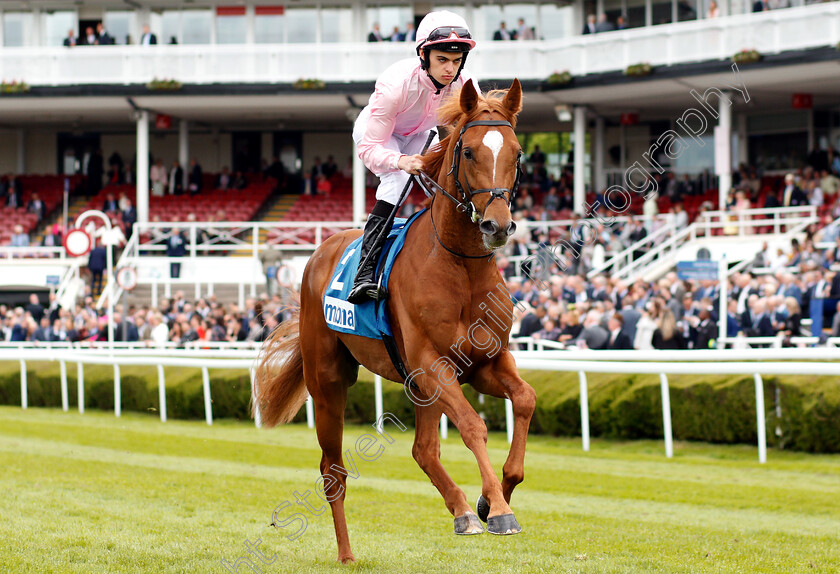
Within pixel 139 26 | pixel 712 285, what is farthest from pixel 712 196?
pixel 139 26

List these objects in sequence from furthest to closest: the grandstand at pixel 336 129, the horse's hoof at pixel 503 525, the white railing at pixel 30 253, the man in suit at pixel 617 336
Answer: the white railing at pixel 30 253
the grandstand at pixel 336 129
the man in suit at pixel 617 336
the horse's hoof at pixel 503 525

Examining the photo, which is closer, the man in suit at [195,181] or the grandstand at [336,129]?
the grandstand at [336,129]

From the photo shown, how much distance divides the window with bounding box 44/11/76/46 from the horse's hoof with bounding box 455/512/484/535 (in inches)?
1019

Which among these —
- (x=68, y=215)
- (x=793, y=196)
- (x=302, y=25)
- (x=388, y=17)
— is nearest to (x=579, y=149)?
(x=388, y=17)

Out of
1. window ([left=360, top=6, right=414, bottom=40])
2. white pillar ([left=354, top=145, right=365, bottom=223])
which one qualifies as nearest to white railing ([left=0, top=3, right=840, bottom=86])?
white pillar ([left=354, top=145, right=365, bottom=223])

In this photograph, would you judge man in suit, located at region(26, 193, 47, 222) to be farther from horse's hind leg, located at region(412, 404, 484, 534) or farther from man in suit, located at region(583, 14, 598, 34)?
horse's hind leg, located at region(412, 404, 484, 534)

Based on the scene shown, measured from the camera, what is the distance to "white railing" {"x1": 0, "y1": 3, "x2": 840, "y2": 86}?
19.0m

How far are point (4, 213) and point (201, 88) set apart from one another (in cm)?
653

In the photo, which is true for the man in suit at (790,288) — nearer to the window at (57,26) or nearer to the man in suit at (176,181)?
the man in suit at (176,181)

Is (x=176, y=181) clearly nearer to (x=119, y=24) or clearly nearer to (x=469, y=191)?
(x=119, y=24)

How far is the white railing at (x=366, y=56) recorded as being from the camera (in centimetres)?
1903

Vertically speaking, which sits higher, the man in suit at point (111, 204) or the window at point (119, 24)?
the window at point (119, 24)

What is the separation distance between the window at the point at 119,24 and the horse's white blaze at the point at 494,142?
2446 cm

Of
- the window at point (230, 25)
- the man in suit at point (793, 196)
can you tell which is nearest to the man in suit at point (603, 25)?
the man in suit at point (793, 196)
